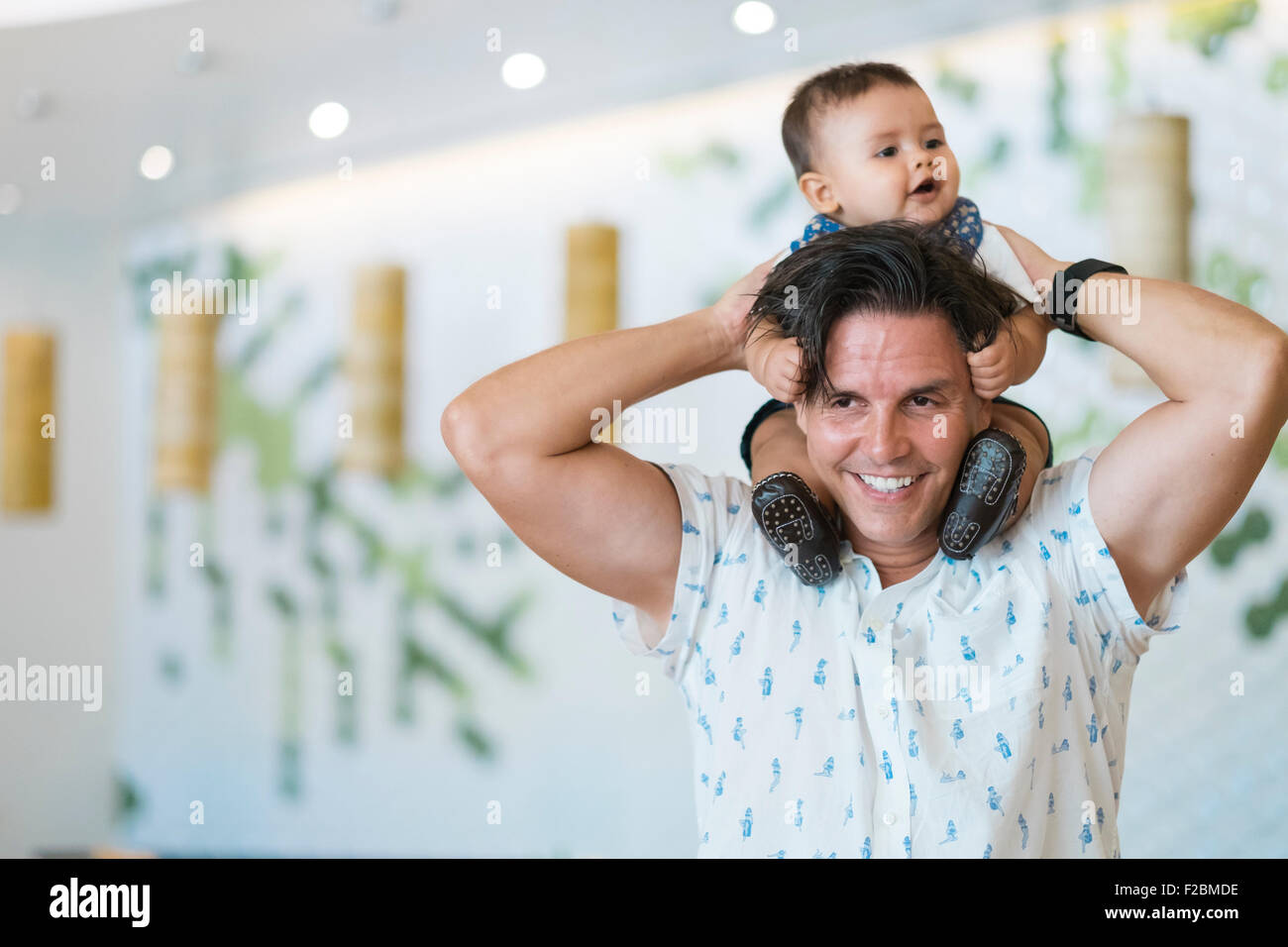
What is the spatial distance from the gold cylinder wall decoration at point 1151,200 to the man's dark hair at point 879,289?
5.50ft

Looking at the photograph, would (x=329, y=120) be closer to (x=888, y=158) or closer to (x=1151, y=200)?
(x=1151, y=200)

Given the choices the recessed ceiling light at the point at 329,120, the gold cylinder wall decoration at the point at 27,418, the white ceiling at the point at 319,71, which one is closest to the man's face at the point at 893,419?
the white ceiling at the point at 319,71

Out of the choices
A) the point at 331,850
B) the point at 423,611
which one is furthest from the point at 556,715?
the point at 331,850

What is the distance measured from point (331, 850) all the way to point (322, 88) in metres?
2.29

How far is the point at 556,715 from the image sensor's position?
11.7 ft

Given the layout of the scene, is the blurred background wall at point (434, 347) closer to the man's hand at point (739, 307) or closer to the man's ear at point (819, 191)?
the man's ear at point (819, 191)

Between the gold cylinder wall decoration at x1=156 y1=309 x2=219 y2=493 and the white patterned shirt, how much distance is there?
2570 mm

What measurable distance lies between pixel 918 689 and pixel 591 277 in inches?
76.6

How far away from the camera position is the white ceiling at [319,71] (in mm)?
3381

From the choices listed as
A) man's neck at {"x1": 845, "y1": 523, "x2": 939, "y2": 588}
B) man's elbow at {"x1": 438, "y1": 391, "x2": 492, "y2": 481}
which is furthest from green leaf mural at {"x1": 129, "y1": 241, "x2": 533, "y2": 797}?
man's neck at {"x1": 845, "y1": 523, "x2": 939, "y2": 588}

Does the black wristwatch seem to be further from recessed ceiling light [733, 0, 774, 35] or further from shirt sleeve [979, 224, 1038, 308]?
recessed ceiling light [733, 0, 774, 35]

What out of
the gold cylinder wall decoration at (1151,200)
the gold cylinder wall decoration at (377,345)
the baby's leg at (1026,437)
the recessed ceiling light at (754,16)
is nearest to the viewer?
the baby's leg at (1026,437)

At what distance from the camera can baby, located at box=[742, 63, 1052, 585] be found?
1.39 metres

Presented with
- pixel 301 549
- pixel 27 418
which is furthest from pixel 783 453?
pixel 27 418
